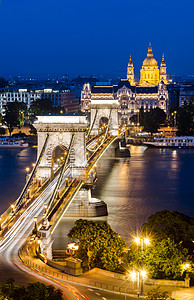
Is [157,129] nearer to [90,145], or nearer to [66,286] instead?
[90,145]

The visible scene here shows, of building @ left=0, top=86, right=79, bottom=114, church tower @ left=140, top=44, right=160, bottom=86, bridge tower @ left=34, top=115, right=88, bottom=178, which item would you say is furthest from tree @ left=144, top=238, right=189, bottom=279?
church tower @ left=140, top=44, right=160, bottom=86

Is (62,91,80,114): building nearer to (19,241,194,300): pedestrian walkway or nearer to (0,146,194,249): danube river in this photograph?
(0,146,194,249): danube river

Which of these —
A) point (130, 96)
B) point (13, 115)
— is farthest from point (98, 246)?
point (130, 96)

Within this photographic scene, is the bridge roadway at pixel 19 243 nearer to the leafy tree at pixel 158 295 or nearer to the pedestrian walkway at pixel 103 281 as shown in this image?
the pedestrian walkway at pixel 103 281

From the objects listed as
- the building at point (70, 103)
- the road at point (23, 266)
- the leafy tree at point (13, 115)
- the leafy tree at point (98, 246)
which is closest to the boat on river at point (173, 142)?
the leafy tree at point (13, 115)

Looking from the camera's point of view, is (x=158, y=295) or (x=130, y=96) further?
(x=130, y=96)

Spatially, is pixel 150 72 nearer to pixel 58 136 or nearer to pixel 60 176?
pixel 58 136

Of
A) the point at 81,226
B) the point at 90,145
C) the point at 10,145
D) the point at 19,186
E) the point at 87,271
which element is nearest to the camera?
the point at 87,271

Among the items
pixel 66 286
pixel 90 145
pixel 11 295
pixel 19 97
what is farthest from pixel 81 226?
pixel 19 97
